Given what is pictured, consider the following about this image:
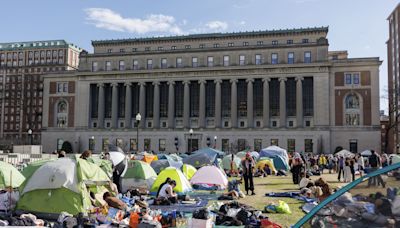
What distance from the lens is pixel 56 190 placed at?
14445mm

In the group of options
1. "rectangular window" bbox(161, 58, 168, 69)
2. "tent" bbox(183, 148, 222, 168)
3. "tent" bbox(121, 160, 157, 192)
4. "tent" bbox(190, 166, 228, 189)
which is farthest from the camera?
"rectangular window" bbox(161, 58, 168, 69)

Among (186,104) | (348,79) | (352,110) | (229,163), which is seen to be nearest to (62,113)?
(186,104)

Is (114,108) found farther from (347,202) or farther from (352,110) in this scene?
(347,202)

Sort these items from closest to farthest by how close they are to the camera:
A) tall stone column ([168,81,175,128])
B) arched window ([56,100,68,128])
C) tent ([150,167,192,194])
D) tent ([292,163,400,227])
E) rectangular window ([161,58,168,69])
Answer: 1. tent ([292,163,400,227])
2. tent ([150,167,192,194])
3. tall stone column ([168,81,175,128])
4. rectangular window ([161,58,168,69])
5. arched window ([56,100,68,128])

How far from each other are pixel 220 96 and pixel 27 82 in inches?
3006

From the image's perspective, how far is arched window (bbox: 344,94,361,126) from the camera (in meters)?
71.8

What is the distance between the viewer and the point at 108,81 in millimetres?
83125

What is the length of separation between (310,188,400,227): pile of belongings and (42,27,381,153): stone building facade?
65.4 metres

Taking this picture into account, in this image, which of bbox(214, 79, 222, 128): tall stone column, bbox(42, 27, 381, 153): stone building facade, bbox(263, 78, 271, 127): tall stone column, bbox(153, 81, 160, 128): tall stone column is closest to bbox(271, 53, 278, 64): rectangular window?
bbox(42, 27, 381, 153): stone building facade

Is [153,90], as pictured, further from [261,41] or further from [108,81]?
[261,41]

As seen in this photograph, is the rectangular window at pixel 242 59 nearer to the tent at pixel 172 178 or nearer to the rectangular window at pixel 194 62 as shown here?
the rectangular window at pixel 194 62

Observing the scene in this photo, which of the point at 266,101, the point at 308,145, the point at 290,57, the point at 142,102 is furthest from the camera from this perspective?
the point at 142,102

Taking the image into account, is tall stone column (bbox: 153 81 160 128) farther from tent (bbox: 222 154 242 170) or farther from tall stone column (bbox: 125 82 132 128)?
tent (bbox: 222 154 242 170)

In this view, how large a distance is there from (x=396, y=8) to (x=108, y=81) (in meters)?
73.9
